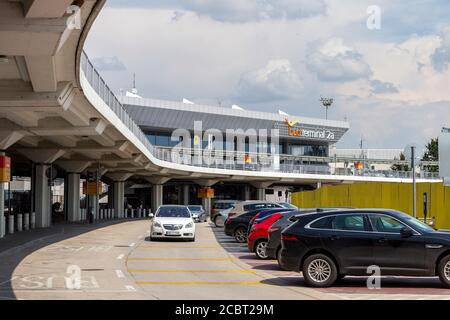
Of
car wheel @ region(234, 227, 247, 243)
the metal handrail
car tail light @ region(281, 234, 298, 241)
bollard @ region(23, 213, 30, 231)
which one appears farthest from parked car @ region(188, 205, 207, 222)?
car tail light @ region(281, 234, 298, 241)

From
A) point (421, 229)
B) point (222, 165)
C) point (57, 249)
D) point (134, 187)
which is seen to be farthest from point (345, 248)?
point (134, 187)

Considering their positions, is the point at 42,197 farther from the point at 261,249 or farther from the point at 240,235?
the point at 261,249

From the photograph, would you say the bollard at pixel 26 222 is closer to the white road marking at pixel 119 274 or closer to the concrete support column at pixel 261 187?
the white road marking at pixel 119 274

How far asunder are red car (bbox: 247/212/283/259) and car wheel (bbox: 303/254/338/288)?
22.7 feet

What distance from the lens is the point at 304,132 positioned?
10456cm

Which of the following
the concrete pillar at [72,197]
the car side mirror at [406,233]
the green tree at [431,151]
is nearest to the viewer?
the car side mirror at [406,233]

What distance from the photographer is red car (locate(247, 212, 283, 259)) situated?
872 inches

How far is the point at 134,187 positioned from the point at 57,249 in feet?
236

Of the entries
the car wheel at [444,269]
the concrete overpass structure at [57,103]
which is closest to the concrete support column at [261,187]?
the concrete overpass structure at [57,103]

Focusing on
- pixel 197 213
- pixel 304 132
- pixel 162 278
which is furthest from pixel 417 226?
pixel 304 132

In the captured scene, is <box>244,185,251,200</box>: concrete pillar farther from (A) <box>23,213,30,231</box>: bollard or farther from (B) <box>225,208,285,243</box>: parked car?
(B) <box>225,208,285,243</box>: parked car

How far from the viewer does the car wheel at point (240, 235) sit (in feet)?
98.1

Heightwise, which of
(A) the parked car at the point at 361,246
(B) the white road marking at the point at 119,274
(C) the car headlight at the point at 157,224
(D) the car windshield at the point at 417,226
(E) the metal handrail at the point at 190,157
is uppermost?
(E) the metal handrail at the point at 190,157
